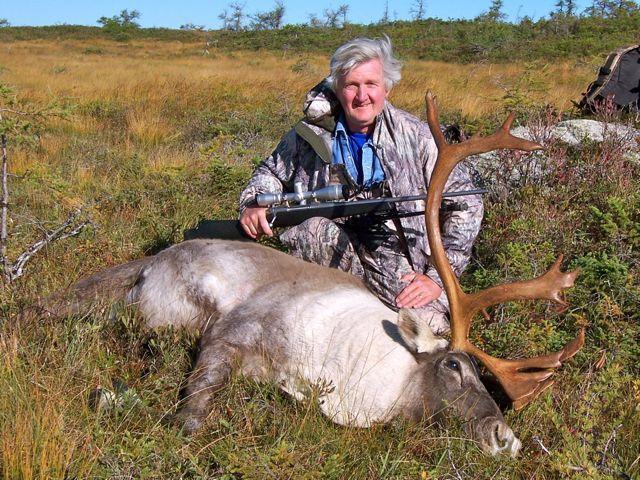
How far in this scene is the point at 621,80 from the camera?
25.6ft

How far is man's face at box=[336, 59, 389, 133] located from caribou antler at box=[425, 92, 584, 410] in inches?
48.0

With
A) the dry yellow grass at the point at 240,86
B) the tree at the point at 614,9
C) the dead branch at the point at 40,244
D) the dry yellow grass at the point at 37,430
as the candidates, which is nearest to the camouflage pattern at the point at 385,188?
the dead branch at the point at 40,244

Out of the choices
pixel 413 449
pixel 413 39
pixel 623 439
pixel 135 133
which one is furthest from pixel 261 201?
pixel 413 39

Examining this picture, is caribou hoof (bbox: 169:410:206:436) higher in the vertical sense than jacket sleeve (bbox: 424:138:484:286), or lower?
lower

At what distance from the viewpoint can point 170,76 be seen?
16.3m

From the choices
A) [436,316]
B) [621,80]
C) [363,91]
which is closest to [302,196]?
[363,91]

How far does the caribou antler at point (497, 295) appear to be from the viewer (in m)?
3.33

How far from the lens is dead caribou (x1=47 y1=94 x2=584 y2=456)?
334 centimetres

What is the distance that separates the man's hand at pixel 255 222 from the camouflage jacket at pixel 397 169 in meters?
0.33

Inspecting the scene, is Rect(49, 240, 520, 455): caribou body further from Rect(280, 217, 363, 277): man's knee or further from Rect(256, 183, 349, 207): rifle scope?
Rect(256, 183, 349, 207): rifle scope

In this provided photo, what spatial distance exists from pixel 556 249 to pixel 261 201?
225cm

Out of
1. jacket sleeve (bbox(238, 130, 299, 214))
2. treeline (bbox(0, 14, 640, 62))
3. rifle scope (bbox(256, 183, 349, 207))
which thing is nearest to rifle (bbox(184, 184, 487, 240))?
rifle scope (bbox(256, 183, 349, 207))

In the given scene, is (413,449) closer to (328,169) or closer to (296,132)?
(328,169)

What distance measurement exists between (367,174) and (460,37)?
95.6 ft
